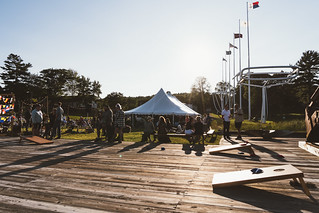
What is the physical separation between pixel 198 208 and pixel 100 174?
2.39 meters

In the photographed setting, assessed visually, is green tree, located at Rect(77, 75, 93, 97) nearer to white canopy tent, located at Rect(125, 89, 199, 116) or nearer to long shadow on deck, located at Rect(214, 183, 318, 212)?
white canopy tent, located at Rect(125, 89, 199, 116)

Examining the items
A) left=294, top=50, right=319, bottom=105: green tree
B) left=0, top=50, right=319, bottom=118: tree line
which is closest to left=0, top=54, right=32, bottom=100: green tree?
left=0, top=50, right=319, bottom=118: tree line

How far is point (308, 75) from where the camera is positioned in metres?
48.1

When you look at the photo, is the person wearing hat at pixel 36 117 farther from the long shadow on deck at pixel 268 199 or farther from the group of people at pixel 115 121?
the long shadow on deck at pixel 268 199

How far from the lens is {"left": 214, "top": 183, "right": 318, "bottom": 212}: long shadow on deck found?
2609 millimetres

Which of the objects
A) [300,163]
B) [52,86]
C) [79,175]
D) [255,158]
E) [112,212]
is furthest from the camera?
[52,86]

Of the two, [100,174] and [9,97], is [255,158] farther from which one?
[9,97]

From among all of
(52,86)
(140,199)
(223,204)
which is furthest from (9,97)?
(52,86)

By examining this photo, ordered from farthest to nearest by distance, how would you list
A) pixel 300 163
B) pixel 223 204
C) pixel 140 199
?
1. pixel 300 163
2. pixel 140 199
3. pixel 223 204

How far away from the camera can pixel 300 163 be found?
507 cm

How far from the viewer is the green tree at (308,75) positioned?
1845 inches

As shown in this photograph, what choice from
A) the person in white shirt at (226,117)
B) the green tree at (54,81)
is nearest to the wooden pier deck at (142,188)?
the person in white shirt at (226,117)

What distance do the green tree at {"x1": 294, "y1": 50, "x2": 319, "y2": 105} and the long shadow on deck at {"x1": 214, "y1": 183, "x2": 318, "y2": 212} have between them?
52.8 m

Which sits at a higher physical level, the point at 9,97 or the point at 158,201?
the point at 9,97
